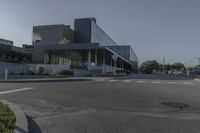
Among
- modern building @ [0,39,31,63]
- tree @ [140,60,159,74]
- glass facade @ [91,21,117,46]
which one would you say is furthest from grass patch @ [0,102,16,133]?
tree @ [140,60,159,74]

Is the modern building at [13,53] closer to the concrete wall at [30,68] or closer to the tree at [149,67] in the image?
the concrete wall at [30,68]

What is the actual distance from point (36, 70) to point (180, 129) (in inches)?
1271

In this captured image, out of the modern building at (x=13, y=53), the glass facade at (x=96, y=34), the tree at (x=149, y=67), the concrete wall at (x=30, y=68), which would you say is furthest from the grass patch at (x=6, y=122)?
the tree at (x=149, y=67)

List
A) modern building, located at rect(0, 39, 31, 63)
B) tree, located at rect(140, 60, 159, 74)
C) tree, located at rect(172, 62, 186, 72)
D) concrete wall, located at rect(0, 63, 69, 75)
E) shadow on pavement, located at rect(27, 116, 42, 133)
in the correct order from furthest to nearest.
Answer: tree, located at rect(172, 62, 186, 72)
tree, located at rect(140, 60, 159, 74)
modern building, located at rect(0, 39, 31, 63)
concrete wall, located at rect(0, 63, 69, 75)
shadow on pavement, located at rect(27, 116, 42, 133)

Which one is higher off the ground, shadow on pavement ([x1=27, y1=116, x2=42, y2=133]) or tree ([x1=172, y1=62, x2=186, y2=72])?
tree ([x1=172, y1=62, x2=186, y2=72])

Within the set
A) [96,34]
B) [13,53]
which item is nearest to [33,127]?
[13,53]

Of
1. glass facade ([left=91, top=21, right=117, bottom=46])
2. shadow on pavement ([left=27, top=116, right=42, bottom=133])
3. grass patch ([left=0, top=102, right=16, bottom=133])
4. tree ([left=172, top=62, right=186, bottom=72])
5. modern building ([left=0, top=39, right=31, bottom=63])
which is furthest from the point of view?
tree ([left=172, top=62, right=186, bottom=72])

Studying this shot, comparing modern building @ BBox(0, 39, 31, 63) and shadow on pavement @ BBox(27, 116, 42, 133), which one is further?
modern building @ BBox(0, 39, 31, 63)

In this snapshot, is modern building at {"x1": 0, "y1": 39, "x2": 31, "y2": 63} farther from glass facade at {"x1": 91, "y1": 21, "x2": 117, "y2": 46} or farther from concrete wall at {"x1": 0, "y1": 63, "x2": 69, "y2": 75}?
glass facade at {"x1": 91, "y1": 21, "x2": 117, "y2": 46}

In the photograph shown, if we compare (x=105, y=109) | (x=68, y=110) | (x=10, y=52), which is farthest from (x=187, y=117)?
(x=10, y=52)

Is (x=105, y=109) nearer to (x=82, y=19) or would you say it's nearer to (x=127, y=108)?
(x=127, y=108)

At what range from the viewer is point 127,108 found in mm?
7344

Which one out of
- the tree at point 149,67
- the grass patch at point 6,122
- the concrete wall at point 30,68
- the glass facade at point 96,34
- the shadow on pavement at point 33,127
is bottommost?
the shadow on pavement at point 33,127

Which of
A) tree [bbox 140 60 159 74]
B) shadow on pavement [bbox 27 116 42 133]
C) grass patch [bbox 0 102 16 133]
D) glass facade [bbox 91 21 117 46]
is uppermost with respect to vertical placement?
glass facade [bbox 91 21 117 46]
